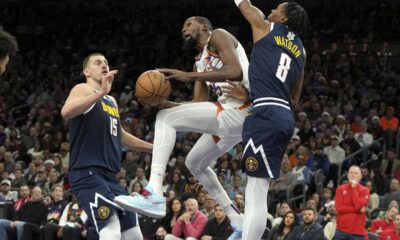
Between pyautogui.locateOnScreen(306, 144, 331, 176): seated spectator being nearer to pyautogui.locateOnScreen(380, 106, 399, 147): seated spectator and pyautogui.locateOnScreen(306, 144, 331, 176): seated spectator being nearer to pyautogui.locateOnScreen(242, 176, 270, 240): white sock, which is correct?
pyautogui.locateOnScreen(380, 106, 399, 147): seated spectator

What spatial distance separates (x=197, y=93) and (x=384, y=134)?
9372mm

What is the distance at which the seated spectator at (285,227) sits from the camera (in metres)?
12.8

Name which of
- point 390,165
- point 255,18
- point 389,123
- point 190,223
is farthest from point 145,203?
point 389,123

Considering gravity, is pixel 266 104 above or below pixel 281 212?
above

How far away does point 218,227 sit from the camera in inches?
512

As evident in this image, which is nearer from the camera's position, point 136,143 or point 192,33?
point 192,33

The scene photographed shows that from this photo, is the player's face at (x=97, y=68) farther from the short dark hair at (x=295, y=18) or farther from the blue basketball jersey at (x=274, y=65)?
the short dark hair at (x=295, y=18)

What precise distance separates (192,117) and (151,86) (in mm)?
498

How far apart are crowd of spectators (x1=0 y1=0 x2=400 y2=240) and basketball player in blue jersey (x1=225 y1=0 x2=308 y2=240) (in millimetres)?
2821

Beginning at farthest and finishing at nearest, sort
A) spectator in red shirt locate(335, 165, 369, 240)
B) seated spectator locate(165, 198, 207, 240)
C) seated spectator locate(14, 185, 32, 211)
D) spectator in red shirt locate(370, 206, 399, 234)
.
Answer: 1. seated spectator locate(14, 185, 32, 211)
2. seated spectator locate(165, 198, 207, 240)
3. spectator in red shirt locate(370, 206, 399, 234)
4. spectator in red shirt locate(335, 165, 369, 240)

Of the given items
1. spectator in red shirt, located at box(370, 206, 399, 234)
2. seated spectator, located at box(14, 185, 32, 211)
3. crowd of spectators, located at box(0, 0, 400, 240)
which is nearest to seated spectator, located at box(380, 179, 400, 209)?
crowd of spectators, located at box(0, 0, 400, 240)

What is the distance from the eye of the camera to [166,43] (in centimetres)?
2706

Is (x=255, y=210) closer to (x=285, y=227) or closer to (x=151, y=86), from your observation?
(x=151, y=86)

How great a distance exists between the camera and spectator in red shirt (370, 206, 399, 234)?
41.1 ft
